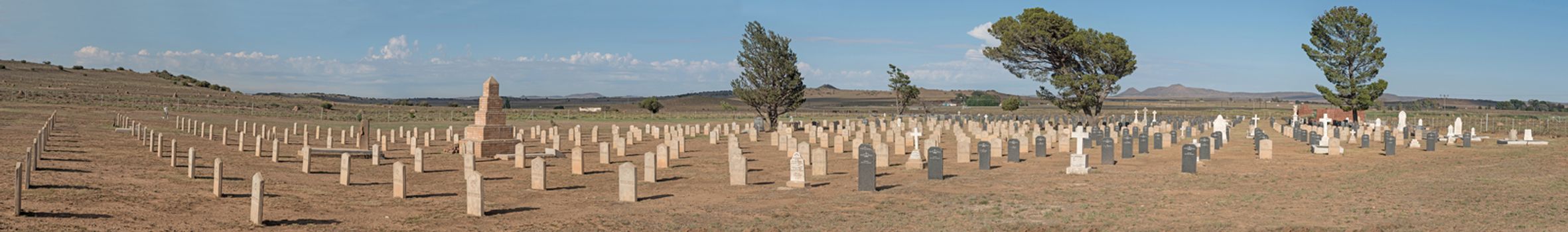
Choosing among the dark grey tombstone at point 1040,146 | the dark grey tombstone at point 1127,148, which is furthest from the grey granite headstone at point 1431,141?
the dark grey tombstone at point 1040,146

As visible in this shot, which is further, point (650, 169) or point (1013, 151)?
point (1013, 151)

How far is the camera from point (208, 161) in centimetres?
2241

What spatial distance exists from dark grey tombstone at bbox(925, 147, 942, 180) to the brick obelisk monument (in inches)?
506

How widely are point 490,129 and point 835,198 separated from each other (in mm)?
15168

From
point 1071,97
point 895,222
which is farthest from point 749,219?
point 1071,97

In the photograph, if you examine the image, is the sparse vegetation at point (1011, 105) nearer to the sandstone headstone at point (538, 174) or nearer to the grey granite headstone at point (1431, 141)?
the grey granite headstone at point (1431, 141)

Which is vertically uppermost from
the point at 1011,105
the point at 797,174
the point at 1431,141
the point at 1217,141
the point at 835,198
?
the point at 1011,105

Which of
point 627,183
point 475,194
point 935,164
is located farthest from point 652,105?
point 475,194

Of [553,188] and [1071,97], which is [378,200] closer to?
[553,188]

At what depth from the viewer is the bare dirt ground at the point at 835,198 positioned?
40.0 feet

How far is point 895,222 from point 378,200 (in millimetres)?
7027

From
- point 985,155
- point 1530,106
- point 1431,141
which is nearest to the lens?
point 985,155

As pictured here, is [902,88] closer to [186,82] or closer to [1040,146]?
[1040,146]

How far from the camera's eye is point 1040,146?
27.8 m
